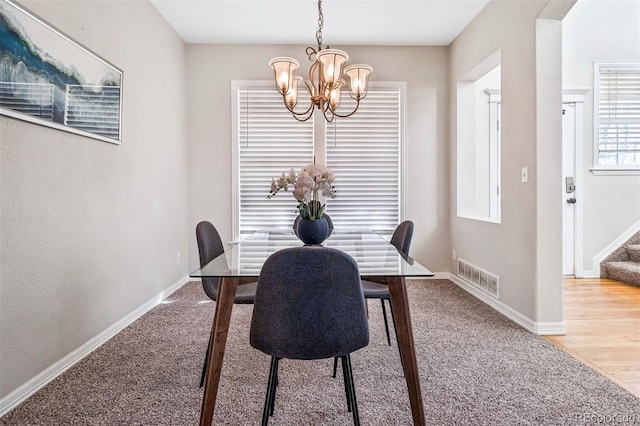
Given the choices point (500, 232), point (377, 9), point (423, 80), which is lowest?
point (500, 232)

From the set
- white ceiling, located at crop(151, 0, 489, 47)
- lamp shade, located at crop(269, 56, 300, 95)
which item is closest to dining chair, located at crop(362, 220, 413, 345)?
lamp shade, located at crop(269, 56, 300, 95)

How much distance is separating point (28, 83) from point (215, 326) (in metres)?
1.56

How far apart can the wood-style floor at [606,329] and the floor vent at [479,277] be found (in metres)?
0.56

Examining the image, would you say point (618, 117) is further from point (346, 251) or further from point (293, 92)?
point (346, 251)

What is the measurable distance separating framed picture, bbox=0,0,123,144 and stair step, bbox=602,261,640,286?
205 inches

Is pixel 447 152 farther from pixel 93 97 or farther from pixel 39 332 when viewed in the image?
pixel 39 332

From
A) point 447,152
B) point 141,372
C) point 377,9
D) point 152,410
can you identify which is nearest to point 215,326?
point 152,410

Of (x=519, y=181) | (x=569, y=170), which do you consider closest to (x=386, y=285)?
(x=519, y=181)

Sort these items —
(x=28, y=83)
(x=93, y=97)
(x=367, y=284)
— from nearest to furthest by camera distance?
(x=28, y=83) < (x=367, y=284) < (x=93, y=97)

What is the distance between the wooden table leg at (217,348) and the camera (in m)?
1.40

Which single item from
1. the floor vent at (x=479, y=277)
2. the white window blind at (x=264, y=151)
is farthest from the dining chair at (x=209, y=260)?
the floor vent at (x=479, y=277)

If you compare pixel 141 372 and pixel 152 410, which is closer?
pixel 152 410

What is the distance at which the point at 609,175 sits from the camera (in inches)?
160

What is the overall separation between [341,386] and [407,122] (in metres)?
3.19
